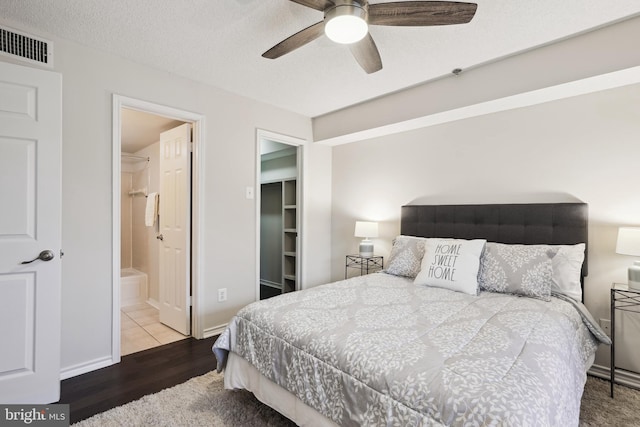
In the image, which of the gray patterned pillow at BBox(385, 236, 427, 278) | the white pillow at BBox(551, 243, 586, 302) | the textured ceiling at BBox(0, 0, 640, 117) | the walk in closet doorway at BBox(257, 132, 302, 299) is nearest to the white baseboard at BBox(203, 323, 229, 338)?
the walk in closet doorway at BBox(257, 132, 302, 299)

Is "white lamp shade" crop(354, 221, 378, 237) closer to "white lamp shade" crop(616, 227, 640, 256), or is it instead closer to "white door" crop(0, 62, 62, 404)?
"white lamp shade" crop(616, 227, 640, 256)

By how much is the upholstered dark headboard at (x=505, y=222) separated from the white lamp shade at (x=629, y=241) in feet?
0.92

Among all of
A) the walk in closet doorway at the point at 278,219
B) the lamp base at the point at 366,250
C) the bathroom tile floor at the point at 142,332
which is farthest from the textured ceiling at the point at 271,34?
the bathroom tile floor at the point at 142,332

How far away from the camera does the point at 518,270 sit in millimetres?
2172

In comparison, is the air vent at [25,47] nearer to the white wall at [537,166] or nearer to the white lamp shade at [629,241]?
the white wall at [537,166]

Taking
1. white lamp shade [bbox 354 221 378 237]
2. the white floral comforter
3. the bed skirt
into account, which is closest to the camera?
the white floral comforter

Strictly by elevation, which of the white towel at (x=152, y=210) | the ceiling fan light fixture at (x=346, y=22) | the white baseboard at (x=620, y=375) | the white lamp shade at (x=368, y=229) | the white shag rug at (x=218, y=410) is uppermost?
the ceiling fan light fixture at (x=346, y=22)

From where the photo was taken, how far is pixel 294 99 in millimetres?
3271

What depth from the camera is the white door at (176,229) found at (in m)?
3.02

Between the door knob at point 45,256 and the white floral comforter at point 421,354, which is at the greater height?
the door knob at point 45,256

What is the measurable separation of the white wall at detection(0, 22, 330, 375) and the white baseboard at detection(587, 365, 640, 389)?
298 centimetres

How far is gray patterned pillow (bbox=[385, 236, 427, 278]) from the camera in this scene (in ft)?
8.89

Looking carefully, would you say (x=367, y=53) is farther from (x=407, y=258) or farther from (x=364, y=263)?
(x=364, y=263)

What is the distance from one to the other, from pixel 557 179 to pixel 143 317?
4.28 meters
